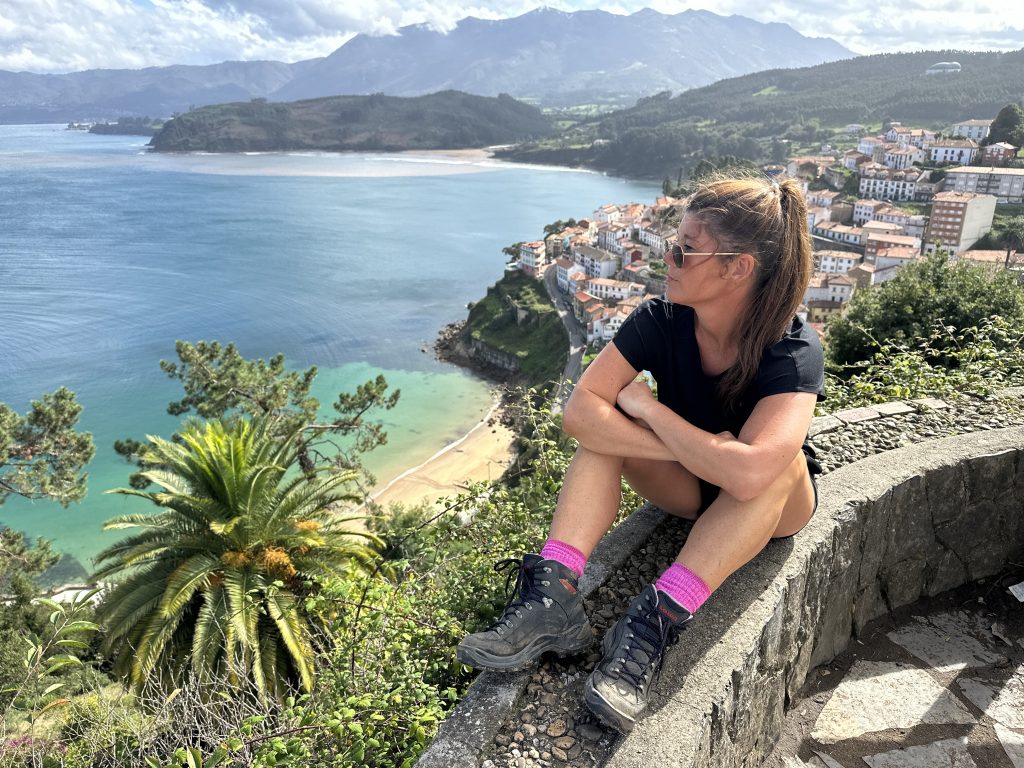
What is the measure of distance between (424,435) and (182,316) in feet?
66.0

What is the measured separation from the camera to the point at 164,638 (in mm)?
5184

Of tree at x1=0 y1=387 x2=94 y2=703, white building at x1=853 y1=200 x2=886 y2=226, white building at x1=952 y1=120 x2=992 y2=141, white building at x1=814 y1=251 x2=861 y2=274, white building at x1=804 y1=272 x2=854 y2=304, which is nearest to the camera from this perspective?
tree at x1=0 y1=387 x2=94 y2=703

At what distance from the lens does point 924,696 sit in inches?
92.5

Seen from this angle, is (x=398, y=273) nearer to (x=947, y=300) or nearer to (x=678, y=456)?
(x=947, y=300)

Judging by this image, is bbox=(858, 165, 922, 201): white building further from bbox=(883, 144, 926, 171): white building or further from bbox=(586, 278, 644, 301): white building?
bbox=(586, 278, 644, 301): white building

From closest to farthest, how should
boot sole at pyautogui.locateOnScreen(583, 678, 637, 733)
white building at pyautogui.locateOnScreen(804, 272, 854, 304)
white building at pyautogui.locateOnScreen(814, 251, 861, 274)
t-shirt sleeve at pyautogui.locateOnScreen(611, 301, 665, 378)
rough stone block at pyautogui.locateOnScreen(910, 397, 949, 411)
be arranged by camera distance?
boot sole at pyautogui.locateOnScreen(583, 678, 637, 733) < t-shirt sleeve at pyautogui.locateOnScreen(611, 301, 665, 378) < rough stone block at pyautogui.locateOnScreen(910, 397, 949, 411) < white building at pyautogui.locateOnScreen(804, 272, 854, 304) < white building at pyautogui.locateOnScreen(814, 251, 861, 274)

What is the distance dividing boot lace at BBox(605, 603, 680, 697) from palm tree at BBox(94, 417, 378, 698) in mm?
3427

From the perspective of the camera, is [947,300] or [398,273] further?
[398,273]

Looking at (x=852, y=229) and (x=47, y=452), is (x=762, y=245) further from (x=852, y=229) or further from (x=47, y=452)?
(x=852, y=229)

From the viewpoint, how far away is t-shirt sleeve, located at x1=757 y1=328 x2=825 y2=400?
6.72 feet

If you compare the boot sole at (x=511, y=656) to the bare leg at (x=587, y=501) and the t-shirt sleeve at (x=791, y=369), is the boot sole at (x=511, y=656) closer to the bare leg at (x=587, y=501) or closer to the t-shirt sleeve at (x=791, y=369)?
the bare leg at (x=587, y=501)

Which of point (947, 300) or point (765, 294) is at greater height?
point (765, 294)

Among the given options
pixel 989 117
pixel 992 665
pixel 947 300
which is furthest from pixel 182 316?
pixel 989 117

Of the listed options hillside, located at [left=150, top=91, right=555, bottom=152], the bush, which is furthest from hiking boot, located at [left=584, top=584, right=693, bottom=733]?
hillside, located at [left=150, top=91, right=555, bottom=152]
